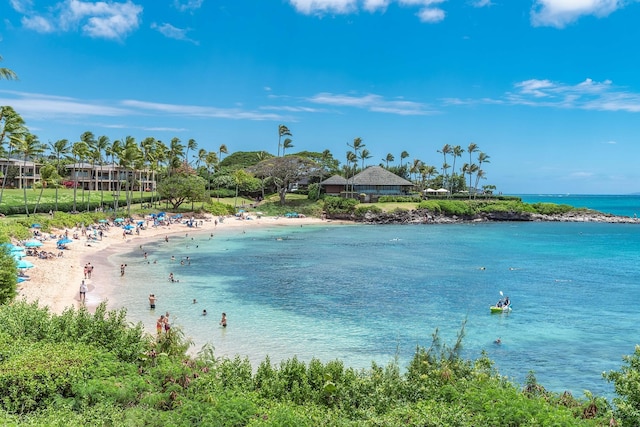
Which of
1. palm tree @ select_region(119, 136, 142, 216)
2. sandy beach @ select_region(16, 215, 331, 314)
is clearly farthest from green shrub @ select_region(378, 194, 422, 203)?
palm tree @ select_region(119, 136, 142, 216)

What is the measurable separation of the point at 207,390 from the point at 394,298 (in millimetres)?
25228

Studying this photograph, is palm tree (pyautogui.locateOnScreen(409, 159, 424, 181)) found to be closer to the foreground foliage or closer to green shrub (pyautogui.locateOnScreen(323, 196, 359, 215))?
green shrub (pyautogui.locateOnScreen(323, 196, 359, 215))

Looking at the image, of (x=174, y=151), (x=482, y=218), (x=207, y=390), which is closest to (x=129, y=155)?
(x=174, y=151)

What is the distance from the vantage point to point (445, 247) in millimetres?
69688

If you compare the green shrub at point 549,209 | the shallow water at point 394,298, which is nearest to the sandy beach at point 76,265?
the shallow water at point 394,298

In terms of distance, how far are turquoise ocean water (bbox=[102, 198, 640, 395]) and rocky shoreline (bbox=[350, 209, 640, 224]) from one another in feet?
103

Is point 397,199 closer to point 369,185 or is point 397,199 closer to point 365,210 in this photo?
point 369,185

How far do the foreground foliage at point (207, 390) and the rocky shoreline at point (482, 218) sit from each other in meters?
87.1

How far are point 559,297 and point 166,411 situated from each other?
3545 cm

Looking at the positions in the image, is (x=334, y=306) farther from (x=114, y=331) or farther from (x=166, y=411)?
(x=166, y=411)

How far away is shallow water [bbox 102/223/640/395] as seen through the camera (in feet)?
86.3

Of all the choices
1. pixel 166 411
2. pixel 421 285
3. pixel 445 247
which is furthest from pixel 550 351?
pixel 445 247

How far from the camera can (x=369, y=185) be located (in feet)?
391

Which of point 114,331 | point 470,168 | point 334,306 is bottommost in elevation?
point 334,306
